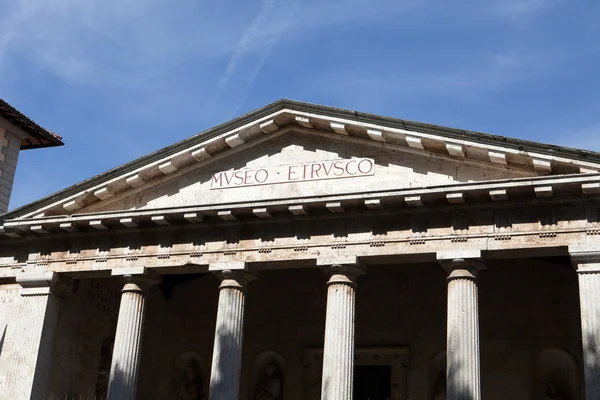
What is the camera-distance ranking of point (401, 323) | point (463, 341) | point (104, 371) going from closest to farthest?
point (463, 341), point (401, 323), point (104, 371)

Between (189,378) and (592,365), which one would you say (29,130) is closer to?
(189,378)

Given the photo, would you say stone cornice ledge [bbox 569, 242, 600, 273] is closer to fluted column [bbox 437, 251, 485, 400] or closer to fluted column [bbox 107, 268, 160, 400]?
fluted column [bbox 437, 251, 485, 400]

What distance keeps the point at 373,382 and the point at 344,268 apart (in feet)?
15.3

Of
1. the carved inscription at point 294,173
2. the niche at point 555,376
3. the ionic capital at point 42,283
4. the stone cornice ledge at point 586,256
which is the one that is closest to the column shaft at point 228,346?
the carved inscription at point 294,173

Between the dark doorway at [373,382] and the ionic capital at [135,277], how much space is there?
5.70 meters

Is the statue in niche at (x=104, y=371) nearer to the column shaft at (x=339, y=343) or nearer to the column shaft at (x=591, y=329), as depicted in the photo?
the column shaft at (x=339, y=343)

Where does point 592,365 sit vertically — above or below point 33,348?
below

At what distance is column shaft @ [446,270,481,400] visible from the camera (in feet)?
51.2

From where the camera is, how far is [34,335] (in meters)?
19.5

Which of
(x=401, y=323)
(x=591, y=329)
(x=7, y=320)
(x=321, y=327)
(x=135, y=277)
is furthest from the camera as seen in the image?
(x=321, y=327)

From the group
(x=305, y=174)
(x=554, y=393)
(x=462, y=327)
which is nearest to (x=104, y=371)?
(x=305, y=174)

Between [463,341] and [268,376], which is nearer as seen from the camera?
[463,341]

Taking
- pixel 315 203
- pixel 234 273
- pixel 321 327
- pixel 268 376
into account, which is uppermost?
pixel 315 203

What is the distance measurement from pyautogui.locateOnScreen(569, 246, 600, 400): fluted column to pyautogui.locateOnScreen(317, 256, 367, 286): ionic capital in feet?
14.1
